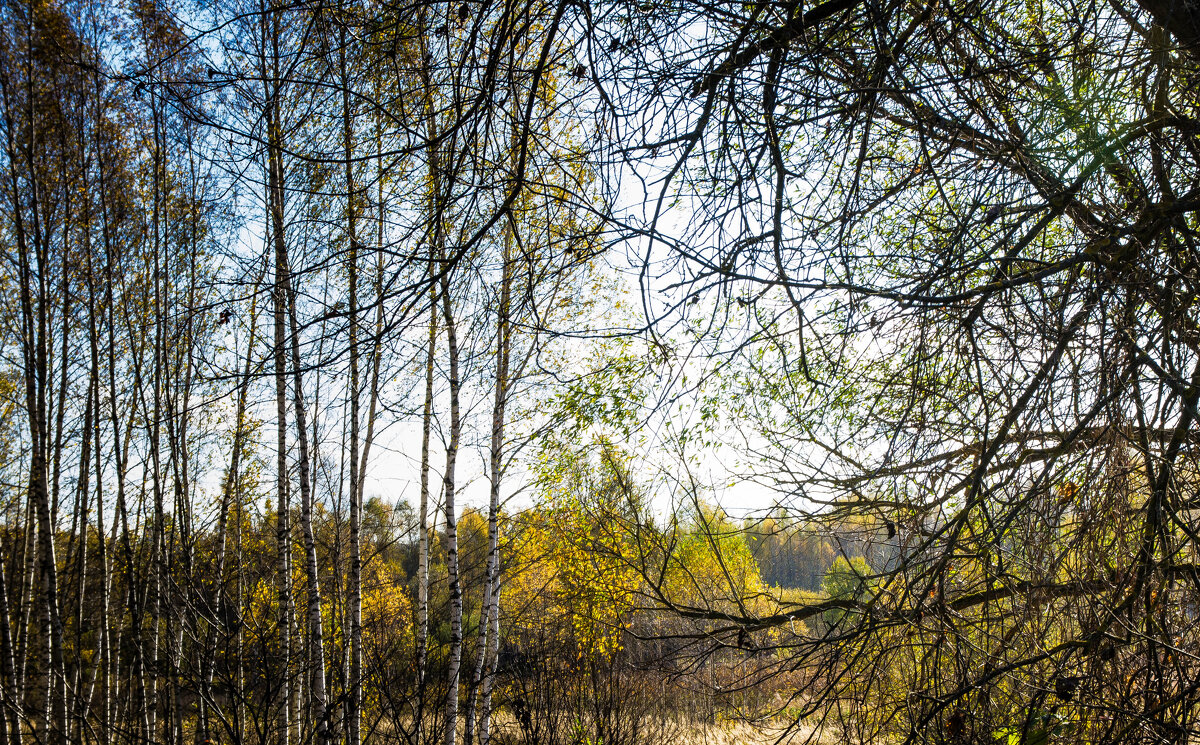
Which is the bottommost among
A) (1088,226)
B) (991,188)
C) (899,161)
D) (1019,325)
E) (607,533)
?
(607,533)

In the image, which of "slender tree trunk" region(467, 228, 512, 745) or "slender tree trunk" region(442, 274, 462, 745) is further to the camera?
"slender tree trunk" region(467, 228, 512, 745)

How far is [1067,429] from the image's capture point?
1.86 metres

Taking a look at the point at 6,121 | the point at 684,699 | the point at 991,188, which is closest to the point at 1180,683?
the point at 991,188

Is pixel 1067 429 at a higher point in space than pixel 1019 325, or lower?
lower

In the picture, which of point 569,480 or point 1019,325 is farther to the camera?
point 569,480

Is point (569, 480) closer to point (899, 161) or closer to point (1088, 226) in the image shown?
point (899, 161)

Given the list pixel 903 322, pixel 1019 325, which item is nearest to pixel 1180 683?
pixel 1019 325

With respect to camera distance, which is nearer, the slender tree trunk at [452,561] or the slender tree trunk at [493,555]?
the slender tree trunk at [452,561]

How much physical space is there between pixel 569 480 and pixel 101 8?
22.2 feet

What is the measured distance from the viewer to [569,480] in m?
8.20

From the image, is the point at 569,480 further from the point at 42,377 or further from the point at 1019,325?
the point at 1019,325

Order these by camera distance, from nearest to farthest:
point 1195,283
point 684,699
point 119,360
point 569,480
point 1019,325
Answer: point 1195,283 < point 1019,325 < point 119,360 < point 569,480 < point 684,699

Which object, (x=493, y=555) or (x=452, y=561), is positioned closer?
(x=452, y=561)

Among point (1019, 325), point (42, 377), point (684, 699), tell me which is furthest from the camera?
point (684, 699)
